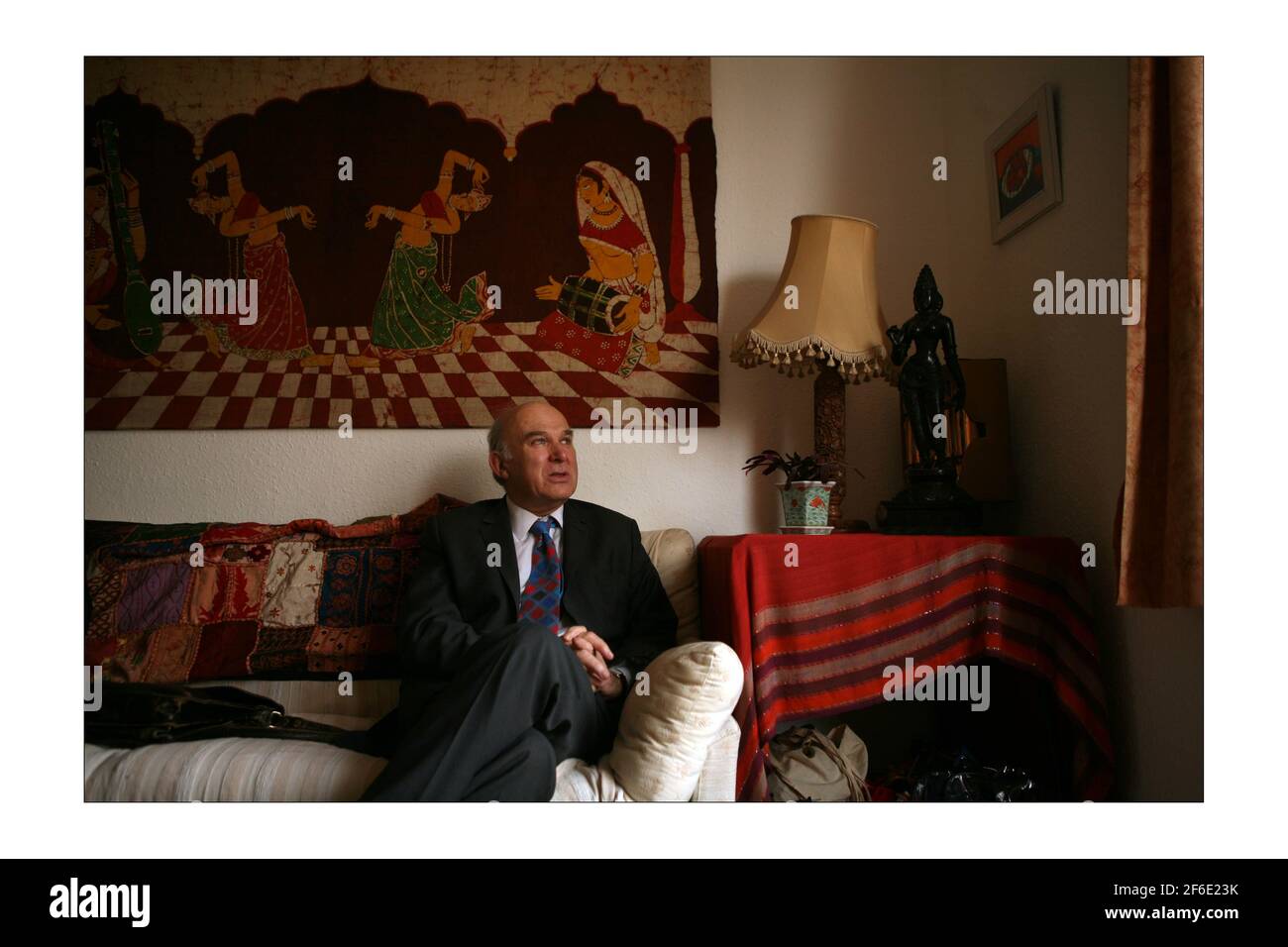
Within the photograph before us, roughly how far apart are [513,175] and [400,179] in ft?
1.12

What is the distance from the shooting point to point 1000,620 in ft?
7.07

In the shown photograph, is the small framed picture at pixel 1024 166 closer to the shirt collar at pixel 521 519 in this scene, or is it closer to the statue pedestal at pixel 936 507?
the statue pedestal at pixel 936 507

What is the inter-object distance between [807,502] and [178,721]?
5.09 feet

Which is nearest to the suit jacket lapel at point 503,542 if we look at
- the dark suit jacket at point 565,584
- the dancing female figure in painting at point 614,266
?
the dark suit jacket at point 565,584

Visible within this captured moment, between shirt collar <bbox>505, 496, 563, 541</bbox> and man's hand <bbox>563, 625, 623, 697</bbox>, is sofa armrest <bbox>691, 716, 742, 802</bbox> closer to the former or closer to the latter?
man's hand <bbox>563, 625, 623, 697</bbox>

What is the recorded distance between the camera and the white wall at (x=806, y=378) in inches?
100

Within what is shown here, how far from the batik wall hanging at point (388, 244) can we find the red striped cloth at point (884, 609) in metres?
0.81

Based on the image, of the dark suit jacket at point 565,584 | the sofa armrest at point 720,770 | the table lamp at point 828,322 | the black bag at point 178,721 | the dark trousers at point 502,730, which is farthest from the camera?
the table lamp at point 828,322

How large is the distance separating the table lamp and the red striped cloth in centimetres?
32

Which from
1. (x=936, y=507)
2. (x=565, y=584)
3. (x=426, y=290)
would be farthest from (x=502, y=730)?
(x=426, y=290)

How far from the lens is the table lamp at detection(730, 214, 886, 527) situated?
2.50 m

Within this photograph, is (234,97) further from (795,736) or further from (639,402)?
(795,736)

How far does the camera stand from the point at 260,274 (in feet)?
9.17

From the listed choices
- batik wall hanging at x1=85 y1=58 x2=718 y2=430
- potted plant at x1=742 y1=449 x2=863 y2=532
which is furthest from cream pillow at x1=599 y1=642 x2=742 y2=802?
batik wall hanging at x1=85 y1=58 x2=718 y2=430
